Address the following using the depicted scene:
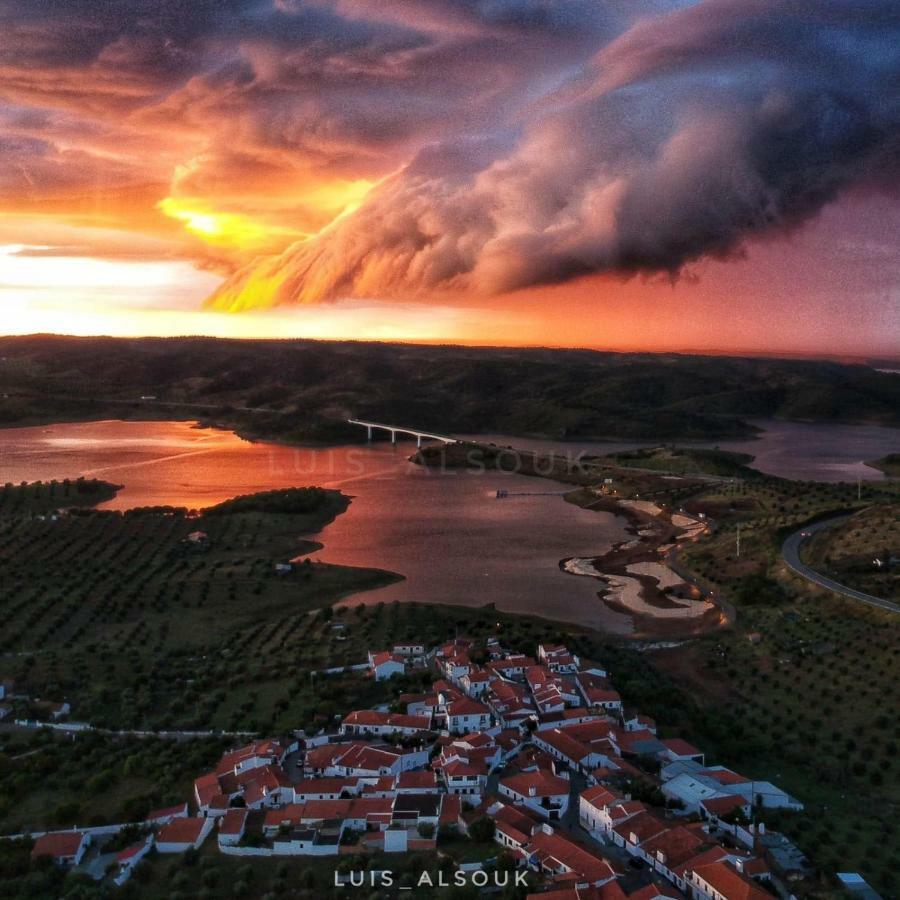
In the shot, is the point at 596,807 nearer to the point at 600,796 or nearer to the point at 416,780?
the point at 600,796

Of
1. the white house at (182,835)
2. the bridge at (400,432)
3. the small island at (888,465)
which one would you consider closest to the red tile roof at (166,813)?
the white house at (182,835)

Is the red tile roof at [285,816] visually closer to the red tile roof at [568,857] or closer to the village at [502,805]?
Result: the village at [502,805]

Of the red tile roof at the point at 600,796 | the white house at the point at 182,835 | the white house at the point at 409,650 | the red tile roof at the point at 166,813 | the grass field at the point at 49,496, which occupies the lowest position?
the grass field at the point at 49,496

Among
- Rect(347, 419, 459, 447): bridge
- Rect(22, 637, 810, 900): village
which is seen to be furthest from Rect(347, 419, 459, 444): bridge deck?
Rect(22, 637, 810, 900): village

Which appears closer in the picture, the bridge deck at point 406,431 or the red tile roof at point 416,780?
the red tile roof at point 416,780

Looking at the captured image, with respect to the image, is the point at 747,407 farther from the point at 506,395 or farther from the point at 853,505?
the point at 853,505

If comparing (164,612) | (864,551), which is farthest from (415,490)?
(864,551)
